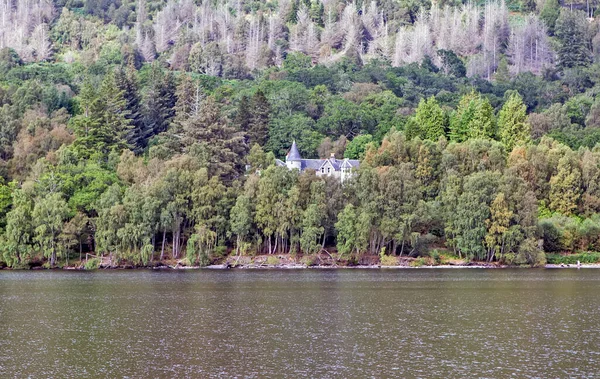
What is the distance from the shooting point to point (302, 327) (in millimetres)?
53438

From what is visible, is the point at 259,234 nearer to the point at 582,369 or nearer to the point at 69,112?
the point at 69,112

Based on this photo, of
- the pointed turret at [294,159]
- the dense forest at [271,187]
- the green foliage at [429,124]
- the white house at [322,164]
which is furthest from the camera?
the green foliage at [429,124]

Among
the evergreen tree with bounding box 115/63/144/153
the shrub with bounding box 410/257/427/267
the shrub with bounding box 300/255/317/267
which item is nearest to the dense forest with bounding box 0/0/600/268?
the evergreen tree with bounding box 115/63/144/153

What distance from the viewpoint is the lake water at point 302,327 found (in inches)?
1634

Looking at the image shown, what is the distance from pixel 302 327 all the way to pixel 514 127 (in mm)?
82797

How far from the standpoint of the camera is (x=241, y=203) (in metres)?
104

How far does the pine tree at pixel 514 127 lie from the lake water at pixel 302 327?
46018mm

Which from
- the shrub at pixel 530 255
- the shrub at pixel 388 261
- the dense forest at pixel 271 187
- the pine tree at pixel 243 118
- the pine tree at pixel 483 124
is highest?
the pine tree at pixel 243 118

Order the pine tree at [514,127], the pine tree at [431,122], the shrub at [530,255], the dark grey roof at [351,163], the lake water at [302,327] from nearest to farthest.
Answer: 1. the lake water at [302,327]
2. the shrub at [530,255]
3. the dark grey roof at [351,163]
4. the pine tree at [514,127]
5. the pine tree at [431,122]

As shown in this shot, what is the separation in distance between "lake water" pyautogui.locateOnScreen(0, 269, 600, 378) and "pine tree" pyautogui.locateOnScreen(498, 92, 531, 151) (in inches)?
1812

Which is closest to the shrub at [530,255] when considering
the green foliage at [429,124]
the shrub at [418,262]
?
the shrub at [418,262]

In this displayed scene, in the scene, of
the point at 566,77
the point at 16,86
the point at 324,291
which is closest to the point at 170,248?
the point at 324,291

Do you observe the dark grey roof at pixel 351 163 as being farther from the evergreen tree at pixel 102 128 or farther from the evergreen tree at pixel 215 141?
the evergreen tree at pixel 102 128

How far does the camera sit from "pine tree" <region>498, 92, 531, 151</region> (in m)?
127
